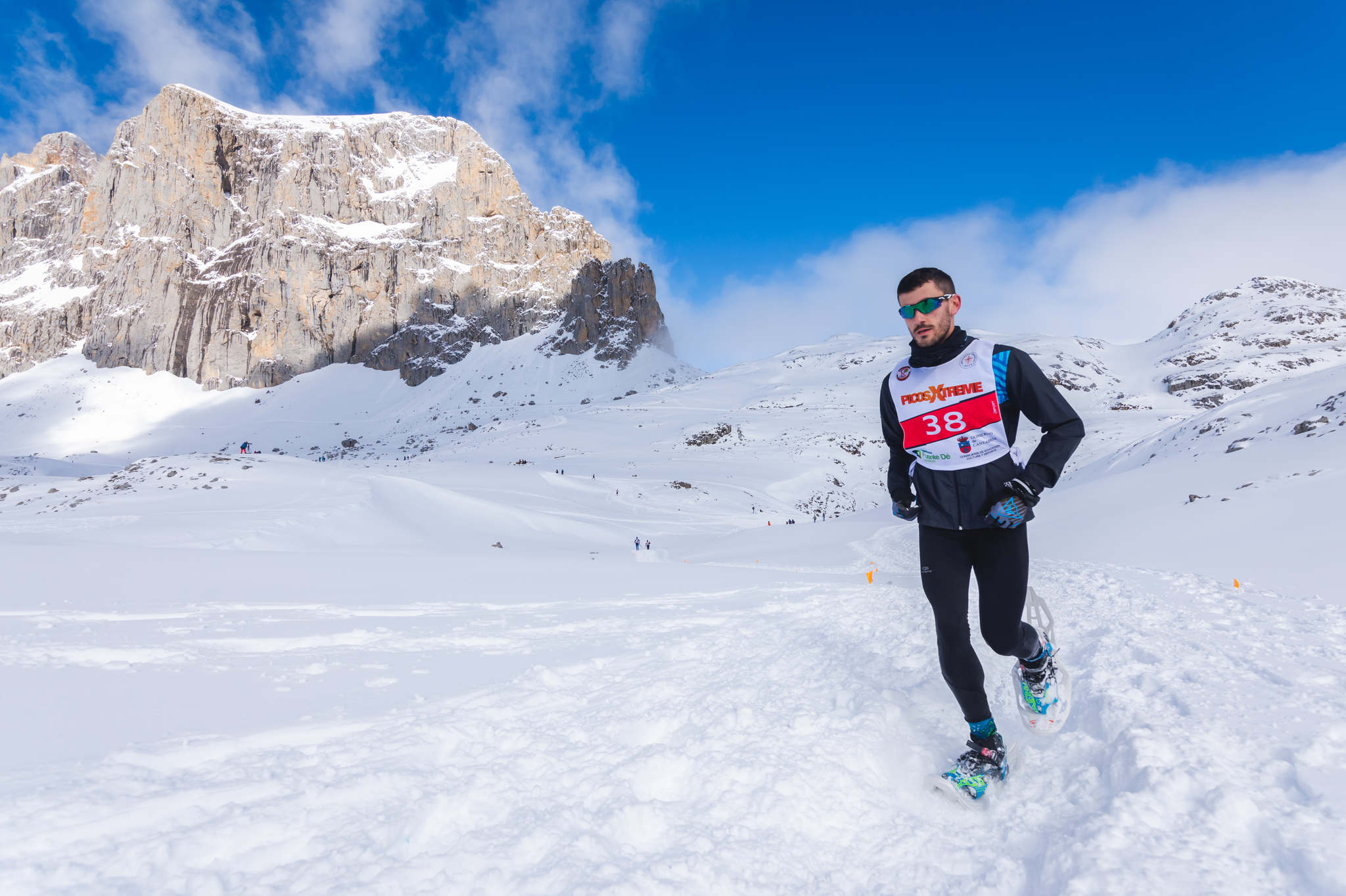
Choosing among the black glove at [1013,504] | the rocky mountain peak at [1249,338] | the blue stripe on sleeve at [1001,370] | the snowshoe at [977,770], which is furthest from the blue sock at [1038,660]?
the rocky mountain peak at [1249,338]

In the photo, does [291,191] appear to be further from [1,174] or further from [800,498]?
[800,498]

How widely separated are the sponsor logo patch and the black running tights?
73 centimetres

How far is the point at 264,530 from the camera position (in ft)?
43.9

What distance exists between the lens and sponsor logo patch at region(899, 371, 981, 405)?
10.5ft

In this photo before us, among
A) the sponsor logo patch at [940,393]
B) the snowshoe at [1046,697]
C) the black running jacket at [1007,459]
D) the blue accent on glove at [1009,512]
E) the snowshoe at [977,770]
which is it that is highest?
the sponsor logo patch at [940,393]

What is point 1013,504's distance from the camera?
299 cm

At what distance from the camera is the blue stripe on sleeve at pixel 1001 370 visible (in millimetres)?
3176

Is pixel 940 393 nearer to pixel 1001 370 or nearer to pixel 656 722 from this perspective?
pixel 1001 370

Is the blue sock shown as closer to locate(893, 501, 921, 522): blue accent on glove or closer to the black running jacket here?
the black running jacket

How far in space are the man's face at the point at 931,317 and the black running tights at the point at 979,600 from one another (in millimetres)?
1075

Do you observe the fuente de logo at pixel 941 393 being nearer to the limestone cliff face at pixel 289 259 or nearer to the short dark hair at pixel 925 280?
the short dark hair at pixel 925 280

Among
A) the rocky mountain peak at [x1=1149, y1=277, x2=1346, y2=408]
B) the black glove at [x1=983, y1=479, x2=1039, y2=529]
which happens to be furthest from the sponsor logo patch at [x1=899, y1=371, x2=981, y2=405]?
the rocky mountain peak at [x1=1149, y1=277, x2=1346, y2=408]

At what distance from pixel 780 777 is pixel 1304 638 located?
3.78 meters

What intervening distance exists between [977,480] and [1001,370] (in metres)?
0.61
